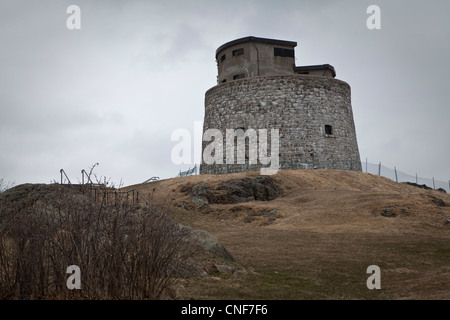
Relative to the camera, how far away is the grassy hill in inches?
388

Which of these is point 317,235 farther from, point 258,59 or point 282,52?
point 282,52

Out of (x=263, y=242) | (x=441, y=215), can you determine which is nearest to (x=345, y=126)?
(x=441, y=215)

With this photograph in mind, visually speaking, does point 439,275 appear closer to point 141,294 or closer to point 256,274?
point 256,274

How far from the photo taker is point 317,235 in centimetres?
1764

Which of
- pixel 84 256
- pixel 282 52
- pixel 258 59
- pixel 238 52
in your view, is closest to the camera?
pixel 84 256

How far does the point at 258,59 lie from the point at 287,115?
647 centimetres

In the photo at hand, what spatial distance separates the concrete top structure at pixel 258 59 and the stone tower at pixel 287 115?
3.4 inches

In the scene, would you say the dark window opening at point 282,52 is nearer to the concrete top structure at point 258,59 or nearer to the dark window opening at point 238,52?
the concrete top structure at point 258,59

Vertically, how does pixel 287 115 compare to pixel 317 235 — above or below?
above

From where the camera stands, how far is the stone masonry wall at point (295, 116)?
→ 33.5 metres

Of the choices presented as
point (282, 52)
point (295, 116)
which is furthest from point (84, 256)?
point (282, 52)

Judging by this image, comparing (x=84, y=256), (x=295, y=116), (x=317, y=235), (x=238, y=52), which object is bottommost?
(x=84, y=256)

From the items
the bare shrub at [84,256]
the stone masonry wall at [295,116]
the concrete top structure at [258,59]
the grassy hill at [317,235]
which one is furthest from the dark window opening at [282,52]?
the bare shrub at [84,256]

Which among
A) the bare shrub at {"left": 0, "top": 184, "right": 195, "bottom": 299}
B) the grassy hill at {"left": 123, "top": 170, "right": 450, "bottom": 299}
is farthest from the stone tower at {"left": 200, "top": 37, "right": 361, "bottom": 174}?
the bare shrub at {"left": 0, "top": 184, "right": 195, "bottom": 299}
